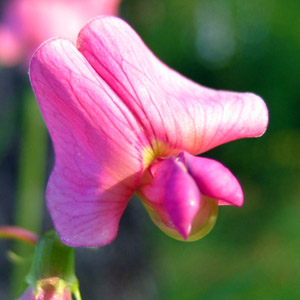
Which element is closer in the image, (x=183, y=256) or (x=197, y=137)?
(x=197, y=137)

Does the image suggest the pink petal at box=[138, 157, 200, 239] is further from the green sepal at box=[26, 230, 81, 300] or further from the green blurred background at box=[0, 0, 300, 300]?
the green blurred background at box=[0, 0, 300, 300]

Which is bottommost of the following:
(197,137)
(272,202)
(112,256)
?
(272,202)

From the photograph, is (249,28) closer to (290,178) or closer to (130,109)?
(290,178)

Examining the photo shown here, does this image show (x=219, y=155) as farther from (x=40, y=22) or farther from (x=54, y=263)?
(x=54, y=263)

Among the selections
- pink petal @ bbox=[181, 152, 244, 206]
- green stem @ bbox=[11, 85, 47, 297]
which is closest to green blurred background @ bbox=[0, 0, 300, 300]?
green stem @ bbox=[11, 85, 47, 297]

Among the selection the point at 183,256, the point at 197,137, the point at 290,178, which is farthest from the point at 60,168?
the point at 290,178
